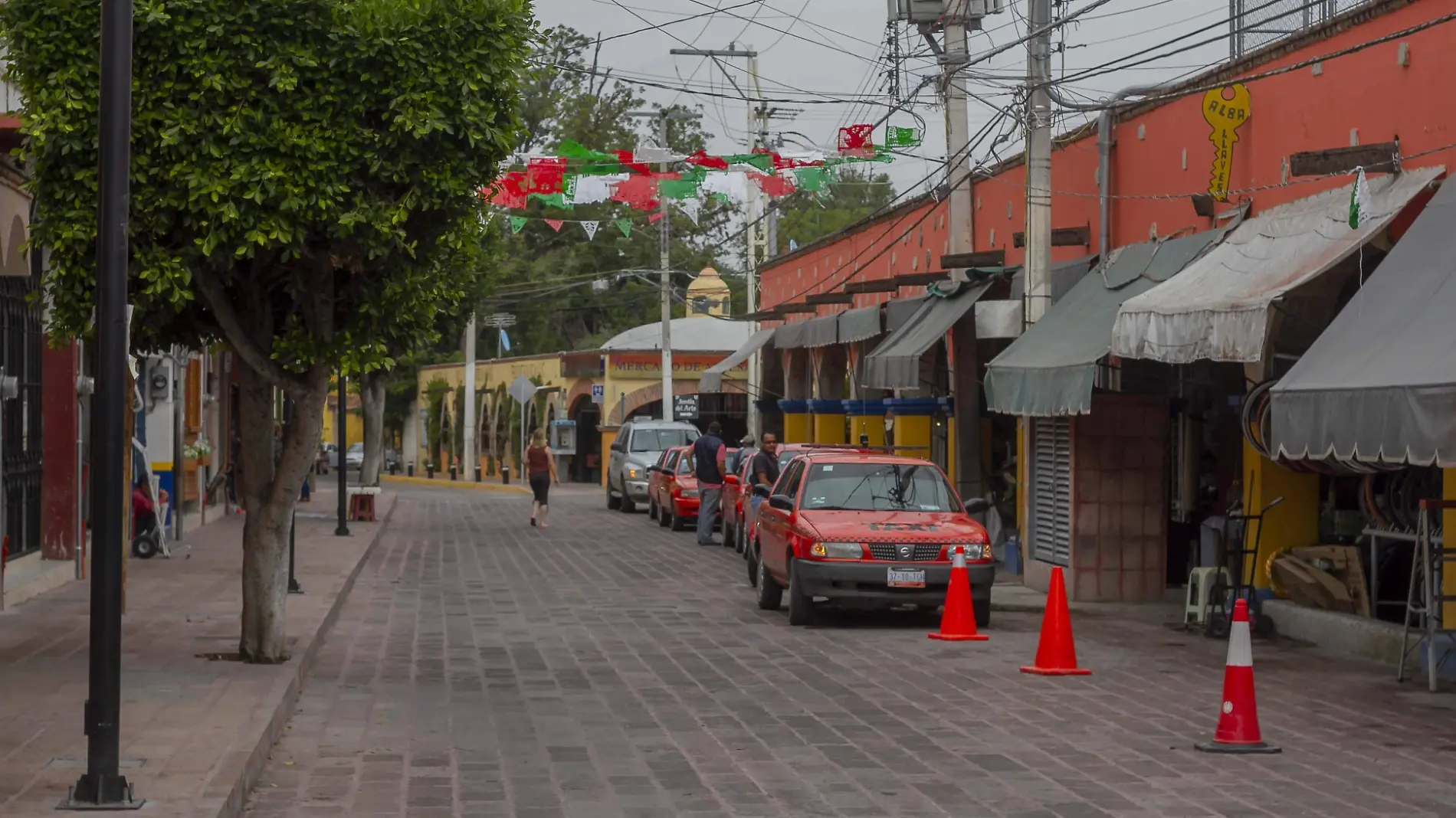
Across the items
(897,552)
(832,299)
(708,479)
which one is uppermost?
(832,299)

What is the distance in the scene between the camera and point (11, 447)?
18.5 metres

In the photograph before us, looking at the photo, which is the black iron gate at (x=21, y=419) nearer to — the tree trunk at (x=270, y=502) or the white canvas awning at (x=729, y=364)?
the tree trunk at (x=270, y=502)

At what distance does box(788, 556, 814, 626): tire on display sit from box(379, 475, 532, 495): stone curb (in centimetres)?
3577

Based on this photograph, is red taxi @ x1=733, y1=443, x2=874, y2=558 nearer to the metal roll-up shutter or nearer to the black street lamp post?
the metal roll-up shutter

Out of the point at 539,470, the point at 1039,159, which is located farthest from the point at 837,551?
the point at 539,470

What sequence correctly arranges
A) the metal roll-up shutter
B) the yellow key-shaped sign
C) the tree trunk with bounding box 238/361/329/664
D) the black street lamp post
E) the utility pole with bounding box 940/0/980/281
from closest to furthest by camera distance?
the tree trunk with bounding box 238/361/329/664
the yellow key-shaped sign
the metal roll-up shutter
the utility pole with bounding box 940/0/980/281
the black street lamp post

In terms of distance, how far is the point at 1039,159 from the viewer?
20.2 metres

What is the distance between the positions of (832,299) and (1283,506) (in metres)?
17.2

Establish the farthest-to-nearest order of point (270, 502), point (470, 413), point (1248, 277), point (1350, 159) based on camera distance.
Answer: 1. point (470, 413)
2. point (1248, 277)
3. point (1350, 159)
4. point (270, 502)

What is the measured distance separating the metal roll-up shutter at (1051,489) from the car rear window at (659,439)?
63.0ft

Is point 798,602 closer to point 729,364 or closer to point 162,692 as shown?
point 162,692

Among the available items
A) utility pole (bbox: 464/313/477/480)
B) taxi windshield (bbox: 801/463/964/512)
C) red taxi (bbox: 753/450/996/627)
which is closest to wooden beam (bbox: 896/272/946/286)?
red taxi (bbox: 753/450/996/627)

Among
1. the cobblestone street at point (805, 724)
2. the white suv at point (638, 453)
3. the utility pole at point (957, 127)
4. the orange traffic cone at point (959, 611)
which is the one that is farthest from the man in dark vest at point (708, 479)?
the orange traffic cone at point (959, 611)

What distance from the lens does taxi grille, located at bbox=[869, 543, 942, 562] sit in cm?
1658
